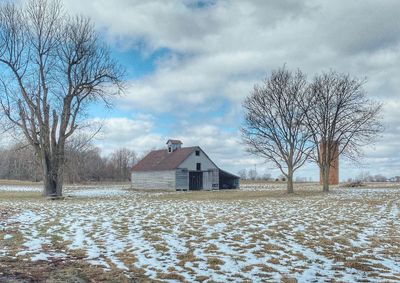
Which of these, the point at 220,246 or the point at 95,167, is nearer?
the point at 220,246

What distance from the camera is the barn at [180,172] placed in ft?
148

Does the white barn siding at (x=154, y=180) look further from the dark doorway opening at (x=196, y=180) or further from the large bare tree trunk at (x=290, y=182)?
the large bare tree trunk at (x=290, y=182)

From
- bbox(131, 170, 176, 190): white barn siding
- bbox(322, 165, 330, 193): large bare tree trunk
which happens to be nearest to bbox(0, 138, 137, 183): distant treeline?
bbox(131, 170, 176, 190): white barn siding

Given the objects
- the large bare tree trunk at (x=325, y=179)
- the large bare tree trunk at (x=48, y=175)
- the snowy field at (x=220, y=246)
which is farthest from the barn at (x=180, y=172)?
the snowy field at (x=220, y=246)

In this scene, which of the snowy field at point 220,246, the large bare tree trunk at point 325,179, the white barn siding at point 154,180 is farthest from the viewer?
the white barn siding at point 154,180

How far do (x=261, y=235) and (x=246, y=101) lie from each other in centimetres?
2496

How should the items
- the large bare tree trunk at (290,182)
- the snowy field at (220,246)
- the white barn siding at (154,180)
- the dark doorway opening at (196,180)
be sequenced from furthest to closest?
the dark doorway opening at (196,180), the white barn siding at (154,180), the large bare tree trunk at (290,182), the snowy field at (220,246)

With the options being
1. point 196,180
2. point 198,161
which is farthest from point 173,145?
point 196,180

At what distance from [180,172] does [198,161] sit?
124 inches

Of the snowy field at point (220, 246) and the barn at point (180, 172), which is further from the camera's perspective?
the barn at point (180, 172)

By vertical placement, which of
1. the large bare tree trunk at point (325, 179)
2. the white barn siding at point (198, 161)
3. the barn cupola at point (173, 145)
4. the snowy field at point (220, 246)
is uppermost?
the barn cupola at point (173, 145)

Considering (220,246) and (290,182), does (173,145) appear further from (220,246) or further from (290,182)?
(220,246)

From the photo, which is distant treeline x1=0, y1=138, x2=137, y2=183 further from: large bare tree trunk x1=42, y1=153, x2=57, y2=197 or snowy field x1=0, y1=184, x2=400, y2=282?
snowy field x1=0, y1=184, x2=400, y2=282

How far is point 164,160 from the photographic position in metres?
48.9
